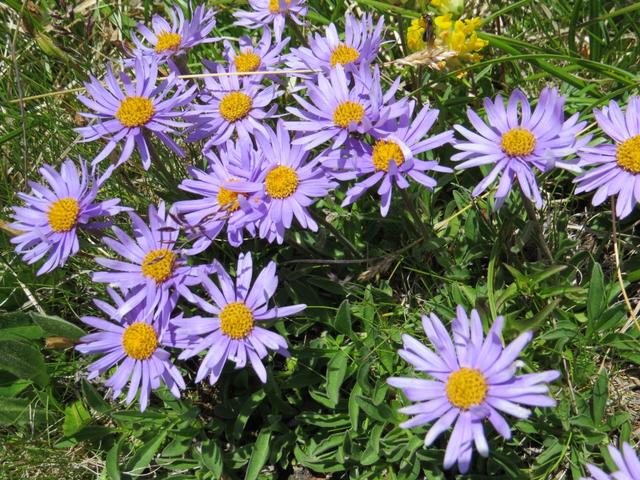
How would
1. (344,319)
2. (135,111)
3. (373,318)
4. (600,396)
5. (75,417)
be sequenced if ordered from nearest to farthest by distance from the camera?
(600,396) → (344,319) → (135,111) → (373,318) → (75,417)

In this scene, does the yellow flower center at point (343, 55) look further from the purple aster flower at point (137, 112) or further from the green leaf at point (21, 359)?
the green leaf at point (21, 359)

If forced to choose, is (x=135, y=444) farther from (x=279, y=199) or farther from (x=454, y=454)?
(x=454, y=454)

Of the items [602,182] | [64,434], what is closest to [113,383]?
[64,434]

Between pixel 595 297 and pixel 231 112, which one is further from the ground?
pixel 231 112

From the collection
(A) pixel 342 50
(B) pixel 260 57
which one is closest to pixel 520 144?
(A) pixel 342 50

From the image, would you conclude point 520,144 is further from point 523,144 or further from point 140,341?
point 140,341

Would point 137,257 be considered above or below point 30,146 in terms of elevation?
below

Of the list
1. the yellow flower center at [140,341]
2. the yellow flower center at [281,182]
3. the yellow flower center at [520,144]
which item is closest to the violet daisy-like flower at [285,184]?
the yellow flower center at [281,182]
